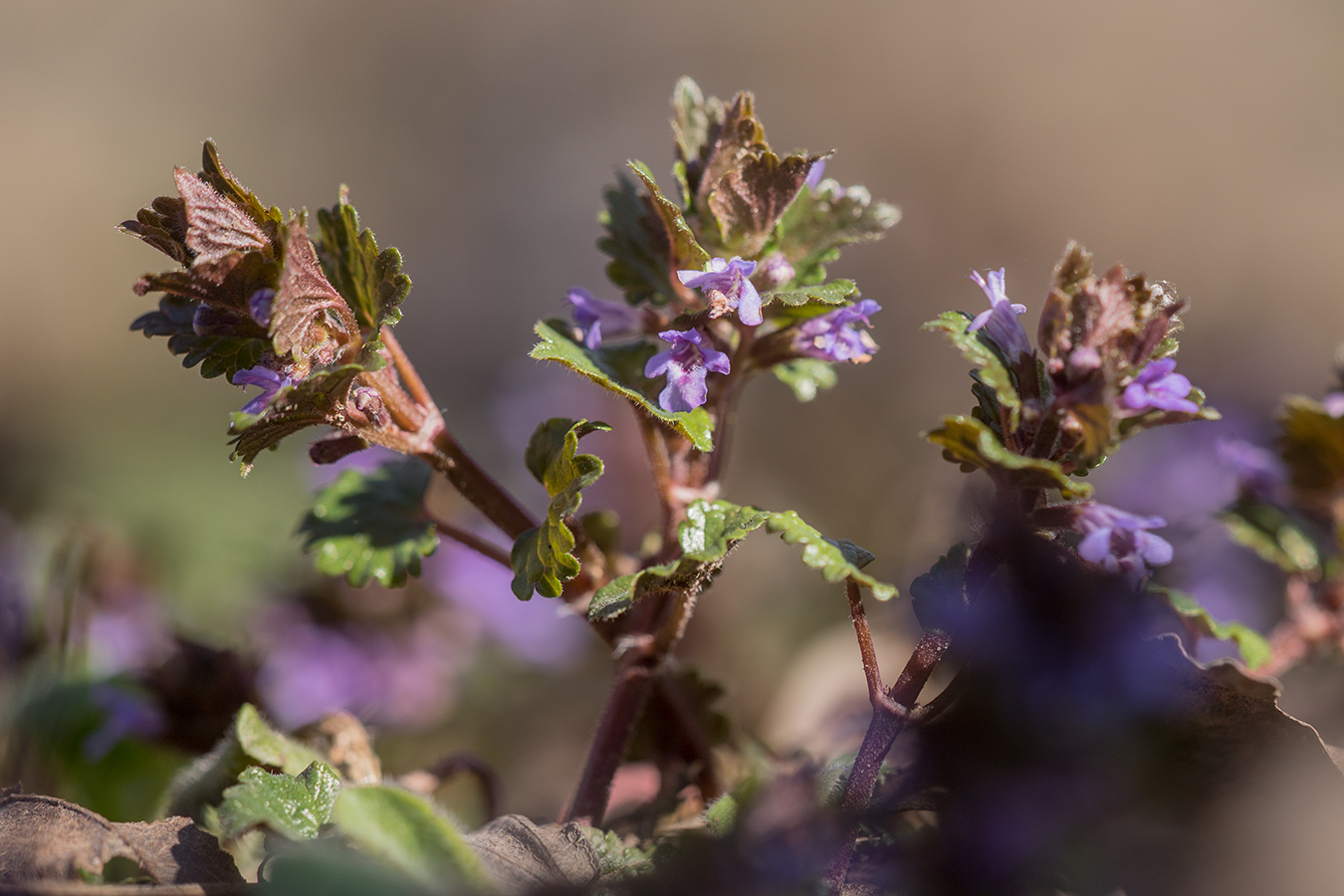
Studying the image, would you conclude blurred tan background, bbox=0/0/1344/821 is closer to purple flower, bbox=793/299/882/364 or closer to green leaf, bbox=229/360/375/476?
purple flower, bbox=793/299/882/364

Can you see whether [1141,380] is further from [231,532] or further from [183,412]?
[183,412]

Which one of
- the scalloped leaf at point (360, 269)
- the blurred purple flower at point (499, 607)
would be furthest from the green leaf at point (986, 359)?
the blurred purple flower at point (499, 607)

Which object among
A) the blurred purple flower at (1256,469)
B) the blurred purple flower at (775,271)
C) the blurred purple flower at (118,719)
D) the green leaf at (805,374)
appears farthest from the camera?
the blurred purple flower at (118,719)

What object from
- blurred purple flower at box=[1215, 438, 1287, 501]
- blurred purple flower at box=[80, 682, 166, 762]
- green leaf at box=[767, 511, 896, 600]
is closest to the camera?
green leaf at box=[767, 511, 896, 600]

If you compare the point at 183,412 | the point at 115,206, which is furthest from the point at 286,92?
the point at 183,412

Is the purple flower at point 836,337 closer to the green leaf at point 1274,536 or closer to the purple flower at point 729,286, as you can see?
the purple flower at point 729,286

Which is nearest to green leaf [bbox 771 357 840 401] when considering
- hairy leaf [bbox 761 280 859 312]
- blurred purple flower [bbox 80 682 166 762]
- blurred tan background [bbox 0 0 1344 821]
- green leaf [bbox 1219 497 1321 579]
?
hairy leaf [bbox 761 280 859 312]
